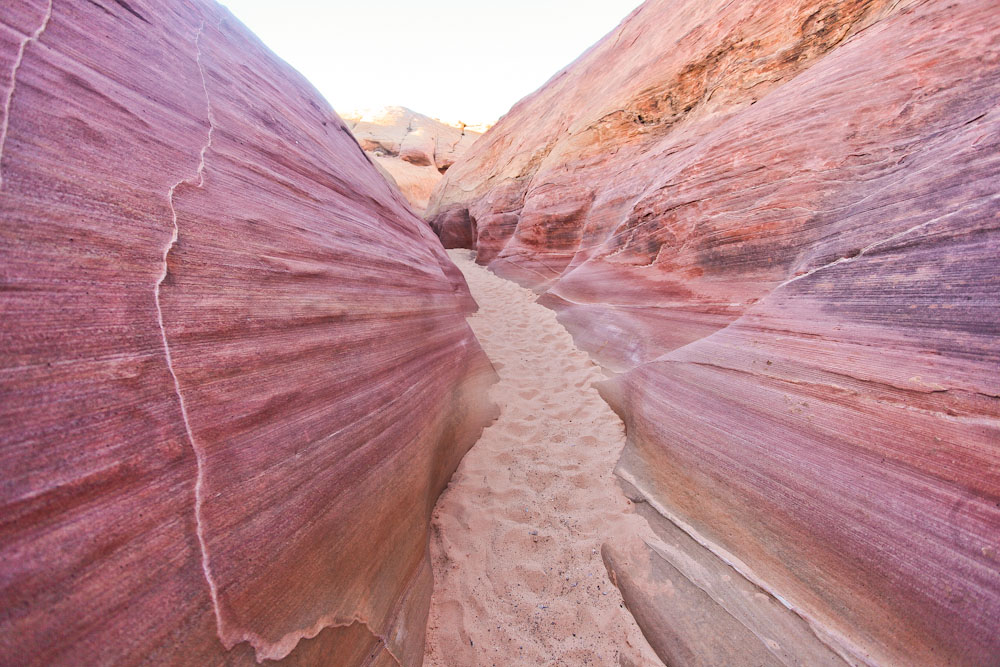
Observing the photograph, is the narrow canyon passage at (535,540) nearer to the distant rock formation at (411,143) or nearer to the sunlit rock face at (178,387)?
the sunlit rock face at (178,387)

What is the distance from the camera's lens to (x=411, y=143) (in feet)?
72.4

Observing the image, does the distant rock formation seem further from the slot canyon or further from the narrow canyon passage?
the narrow canyon passage

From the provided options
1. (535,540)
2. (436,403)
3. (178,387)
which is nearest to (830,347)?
(535,540)

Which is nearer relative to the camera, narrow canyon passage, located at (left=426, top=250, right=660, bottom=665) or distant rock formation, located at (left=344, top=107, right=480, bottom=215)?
narrow canyon passage, located at (left=426, top=250, right=660, bottom=665)

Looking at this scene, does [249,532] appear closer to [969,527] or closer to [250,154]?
[250,154]

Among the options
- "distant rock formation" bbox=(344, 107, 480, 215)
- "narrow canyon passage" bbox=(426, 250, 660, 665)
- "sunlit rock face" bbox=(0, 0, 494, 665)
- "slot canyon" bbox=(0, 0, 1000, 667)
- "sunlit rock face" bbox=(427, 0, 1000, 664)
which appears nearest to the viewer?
"sunlit rock face" bbox=(0, 0, 494, 665)

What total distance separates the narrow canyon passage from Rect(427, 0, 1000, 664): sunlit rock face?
0.16m

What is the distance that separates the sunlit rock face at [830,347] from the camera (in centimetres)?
144

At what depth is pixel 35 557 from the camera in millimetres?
825

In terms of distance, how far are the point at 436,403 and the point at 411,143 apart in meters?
23.8

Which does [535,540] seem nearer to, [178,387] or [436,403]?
[436,403]

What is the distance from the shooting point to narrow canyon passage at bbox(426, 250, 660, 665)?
Result: 5.28 ft

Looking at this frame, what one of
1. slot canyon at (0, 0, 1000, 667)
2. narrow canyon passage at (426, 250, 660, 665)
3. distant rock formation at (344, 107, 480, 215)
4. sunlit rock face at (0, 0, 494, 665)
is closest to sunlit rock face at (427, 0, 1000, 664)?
slot canyon at (0, 0, 1000, 667)

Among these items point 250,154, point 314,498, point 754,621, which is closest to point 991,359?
point 754,621
